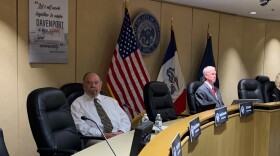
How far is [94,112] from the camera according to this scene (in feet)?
10.8

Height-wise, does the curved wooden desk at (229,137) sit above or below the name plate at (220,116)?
below

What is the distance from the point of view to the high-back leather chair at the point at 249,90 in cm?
572

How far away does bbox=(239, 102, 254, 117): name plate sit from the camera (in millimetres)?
3195

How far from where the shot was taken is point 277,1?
5078 mm

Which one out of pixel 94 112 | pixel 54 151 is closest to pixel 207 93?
pixel 94 112

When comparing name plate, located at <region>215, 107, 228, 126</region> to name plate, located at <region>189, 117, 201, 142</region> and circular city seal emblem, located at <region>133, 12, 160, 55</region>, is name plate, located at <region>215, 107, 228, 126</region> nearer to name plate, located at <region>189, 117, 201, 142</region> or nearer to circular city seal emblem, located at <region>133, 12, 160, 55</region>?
name plate, located at <region>189, 117, 201, 142</region>

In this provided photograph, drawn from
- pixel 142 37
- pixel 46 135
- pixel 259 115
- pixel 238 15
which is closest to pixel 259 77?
pixel 238 15

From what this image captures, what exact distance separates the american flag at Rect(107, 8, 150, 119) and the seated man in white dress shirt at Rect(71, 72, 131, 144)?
92cm

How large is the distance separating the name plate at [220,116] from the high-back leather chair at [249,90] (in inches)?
115

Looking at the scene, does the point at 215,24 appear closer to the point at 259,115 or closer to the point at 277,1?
the point at 277,1

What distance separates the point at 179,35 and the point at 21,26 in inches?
110

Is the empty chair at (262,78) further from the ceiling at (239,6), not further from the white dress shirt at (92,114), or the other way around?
the white dress shirt at (92,114)

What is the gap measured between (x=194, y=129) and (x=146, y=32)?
9.73 feet

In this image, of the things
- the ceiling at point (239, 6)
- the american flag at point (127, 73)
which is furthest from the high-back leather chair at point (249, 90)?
the american flag at point (127, 73)
